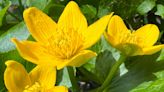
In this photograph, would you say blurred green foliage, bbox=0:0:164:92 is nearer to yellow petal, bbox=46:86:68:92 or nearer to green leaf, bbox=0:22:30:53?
green leaf, bbox=0:22:30:53

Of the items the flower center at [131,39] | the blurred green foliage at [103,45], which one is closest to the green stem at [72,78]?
the blurred green foliage at [103,45]

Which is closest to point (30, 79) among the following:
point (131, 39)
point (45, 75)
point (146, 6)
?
point (45, 75)

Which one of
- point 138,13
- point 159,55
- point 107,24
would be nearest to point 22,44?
point 107,24

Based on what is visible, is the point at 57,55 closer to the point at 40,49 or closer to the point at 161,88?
the point at 40,49

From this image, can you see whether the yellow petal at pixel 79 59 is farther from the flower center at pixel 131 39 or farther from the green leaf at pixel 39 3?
the green leaf at pixel 39 3

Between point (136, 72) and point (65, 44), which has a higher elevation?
point (65, 44)

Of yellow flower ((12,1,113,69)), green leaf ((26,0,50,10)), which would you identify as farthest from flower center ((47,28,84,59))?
green leaf ((26,0,50,10))

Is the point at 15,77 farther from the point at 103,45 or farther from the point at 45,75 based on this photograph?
the point at 103,45

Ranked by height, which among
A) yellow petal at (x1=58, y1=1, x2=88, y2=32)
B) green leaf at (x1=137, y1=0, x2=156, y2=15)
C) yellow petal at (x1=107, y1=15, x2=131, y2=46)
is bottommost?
green leaf at (x1=137, y1=0, x2=156, y2=15)
